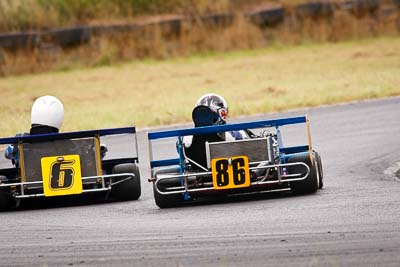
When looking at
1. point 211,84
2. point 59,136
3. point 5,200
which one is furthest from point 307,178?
point 211,84

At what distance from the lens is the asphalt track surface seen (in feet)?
25.2

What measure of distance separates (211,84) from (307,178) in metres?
17.8

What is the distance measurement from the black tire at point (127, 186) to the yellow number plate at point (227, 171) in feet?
4.30

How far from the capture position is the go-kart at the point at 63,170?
456 inches

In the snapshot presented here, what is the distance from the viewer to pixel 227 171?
1089cm

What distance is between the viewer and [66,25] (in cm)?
3362

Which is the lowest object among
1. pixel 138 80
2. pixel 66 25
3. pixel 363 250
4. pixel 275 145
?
pixel 363 250

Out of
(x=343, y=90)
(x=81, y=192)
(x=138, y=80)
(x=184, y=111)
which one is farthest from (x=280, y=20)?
(x=81, y=192)

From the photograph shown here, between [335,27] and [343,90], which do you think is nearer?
[343,90]

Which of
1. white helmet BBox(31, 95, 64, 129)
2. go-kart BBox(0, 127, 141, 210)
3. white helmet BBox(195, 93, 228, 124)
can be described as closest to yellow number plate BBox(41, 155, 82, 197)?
go-kart BBox(0, 127, 141, 210)

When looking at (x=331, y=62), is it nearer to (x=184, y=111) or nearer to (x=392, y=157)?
(x=184, y=111)

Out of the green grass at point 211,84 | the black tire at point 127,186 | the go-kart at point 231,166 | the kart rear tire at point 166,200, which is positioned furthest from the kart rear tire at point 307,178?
the green grass at point 211,84

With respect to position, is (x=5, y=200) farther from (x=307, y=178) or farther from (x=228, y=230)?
(x=228, y=230)

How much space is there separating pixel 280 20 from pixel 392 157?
66.1 feet
